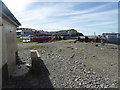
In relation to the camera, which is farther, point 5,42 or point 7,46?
point 7,46

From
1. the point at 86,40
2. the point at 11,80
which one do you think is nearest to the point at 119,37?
the point at 86,40

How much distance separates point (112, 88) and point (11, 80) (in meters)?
4.23

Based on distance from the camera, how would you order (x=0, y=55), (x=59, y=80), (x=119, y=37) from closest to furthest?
(x=0, y=55), (x=59, y=80), (x=119, y=37)

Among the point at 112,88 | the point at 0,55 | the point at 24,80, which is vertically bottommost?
the point at 112,88

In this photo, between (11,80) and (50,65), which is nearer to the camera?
(11,80)

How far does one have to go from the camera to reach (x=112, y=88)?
4.32m

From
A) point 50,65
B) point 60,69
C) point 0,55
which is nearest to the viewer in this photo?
point 0,55

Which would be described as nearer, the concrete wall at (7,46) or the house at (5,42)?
the house at (5,42)

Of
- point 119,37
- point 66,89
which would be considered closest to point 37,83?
point 66,89

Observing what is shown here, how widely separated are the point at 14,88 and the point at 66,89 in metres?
2.00

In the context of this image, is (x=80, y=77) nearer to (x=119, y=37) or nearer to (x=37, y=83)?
(x=37, y=83)

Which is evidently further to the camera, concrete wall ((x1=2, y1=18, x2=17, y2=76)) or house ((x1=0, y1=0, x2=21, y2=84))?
concrete wall ((x1=2, y1=18, x2=17, y2=76))

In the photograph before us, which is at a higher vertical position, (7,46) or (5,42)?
(5,42)

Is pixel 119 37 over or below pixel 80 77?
over
